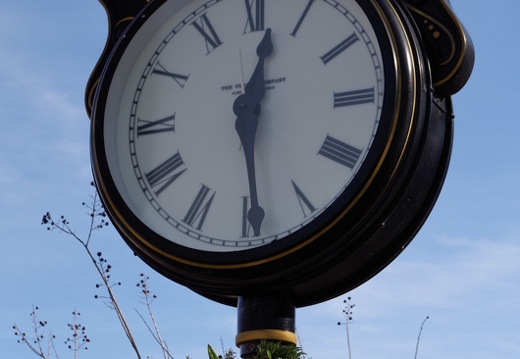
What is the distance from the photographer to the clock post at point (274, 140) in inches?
134

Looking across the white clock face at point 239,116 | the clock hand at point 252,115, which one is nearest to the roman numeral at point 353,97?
the white clock face at point 239,116

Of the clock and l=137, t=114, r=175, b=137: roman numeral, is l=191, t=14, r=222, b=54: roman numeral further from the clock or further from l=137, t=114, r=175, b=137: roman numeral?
l=137, t=114, r=175, b=137: roman numeral

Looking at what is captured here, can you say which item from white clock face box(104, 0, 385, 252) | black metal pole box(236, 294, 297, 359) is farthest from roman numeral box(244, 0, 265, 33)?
black metal pole box(236, 294, 297, 359)

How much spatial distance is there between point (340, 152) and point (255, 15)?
0.65 m

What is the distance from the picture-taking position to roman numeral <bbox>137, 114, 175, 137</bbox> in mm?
3852

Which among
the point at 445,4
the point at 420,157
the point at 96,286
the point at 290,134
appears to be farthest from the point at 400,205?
the point at 96,286

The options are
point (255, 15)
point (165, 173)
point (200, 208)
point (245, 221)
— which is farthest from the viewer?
point (255, 15)

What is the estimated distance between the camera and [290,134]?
3621mm

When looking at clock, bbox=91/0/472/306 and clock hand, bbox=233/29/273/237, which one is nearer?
clock, bbox=91/0/472/306

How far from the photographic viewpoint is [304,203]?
3.48 metres

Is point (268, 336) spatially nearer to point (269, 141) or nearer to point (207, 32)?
point (269, 141)

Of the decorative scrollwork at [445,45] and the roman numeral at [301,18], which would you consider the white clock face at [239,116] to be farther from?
the decorative scrollwork at [445,45]

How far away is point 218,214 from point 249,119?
12.4 inches

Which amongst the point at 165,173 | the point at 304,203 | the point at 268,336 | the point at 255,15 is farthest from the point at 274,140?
the point at 268,336
